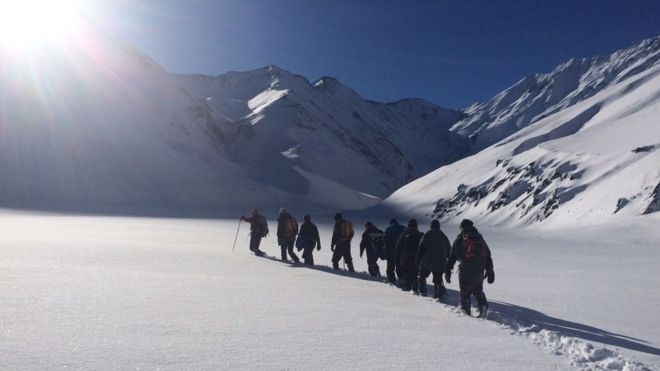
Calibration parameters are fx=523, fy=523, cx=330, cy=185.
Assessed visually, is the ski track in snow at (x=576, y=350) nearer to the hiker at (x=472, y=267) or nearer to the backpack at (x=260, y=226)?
the hiker at (x=472, y=267)

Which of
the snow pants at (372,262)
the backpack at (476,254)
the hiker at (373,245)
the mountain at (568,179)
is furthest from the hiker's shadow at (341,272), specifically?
the mountain at (568,179)

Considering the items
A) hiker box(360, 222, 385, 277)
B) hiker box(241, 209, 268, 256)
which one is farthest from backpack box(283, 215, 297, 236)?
hiker box(360, 222, 385, 277)

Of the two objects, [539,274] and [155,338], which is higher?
[539,274]

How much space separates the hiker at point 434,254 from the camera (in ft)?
37.8

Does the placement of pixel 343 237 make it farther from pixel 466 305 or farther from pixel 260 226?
pixel 466 305

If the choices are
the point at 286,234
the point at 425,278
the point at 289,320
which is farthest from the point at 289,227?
the point at 289,320

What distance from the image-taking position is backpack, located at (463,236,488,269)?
9.69 m

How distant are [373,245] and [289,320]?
736 cm

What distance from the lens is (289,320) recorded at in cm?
793

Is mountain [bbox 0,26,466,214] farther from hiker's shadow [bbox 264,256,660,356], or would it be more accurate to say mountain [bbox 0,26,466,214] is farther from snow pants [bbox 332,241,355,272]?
hiker's shadow [bbox 264,256,660,356]

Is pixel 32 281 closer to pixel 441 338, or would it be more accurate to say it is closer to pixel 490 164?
pixel 441 338

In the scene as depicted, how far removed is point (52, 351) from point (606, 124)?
6180cm

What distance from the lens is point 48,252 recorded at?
49.8 feet

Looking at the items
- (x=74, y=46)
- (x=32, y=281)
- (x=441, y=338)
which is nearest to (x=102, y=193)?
(x=74, y=46)
